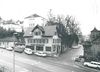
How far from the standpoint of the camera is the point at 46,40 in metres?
58.9

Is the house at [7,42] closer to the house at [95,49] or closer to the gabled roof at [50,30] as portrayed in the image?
the gabled roof at [50,30]

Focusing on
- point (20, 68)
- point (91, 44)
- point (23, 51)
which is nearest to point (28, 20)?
point (23, 51)

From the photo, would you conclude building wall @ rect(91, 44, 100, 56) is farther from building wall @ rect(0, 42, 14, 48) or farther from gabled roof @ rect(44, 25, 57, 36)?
building wall @ rect(0, 42, 14, 48)

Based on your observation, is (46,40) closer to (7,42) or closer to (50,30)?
(50,30)

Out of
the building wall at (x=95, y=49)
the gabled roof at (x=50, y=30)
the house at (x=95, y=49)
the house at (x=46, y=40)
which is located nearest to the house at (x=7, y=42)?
the house at (x=46, y=40)

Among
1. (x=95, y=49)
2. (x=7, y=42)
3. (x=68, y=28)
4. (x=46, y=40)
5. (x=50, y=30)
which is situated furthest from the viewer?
A: (x=7, y=42)

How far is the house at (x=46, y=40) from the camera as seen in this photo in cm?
5782

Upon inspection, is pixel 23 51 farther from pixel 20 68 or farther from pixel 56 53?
pixel 20 68

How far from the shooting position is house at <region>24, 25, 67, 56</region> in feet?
190

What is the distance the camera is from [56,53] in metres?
58.0

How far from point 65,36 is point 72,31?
18.5 feet

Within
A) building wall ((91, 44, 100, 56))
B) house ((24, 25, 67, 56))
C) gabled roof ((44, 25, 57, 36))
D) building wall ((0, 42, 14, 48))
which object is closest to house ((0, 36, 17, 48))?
building wall ((0, 42, 14, 48))

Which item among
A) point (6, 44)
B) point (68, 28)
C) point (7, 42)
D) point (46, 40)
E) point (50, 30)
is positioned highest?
point (68, 28)

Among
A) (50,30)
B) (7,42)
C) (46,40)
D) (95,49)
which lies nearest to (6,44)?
(7,42)
